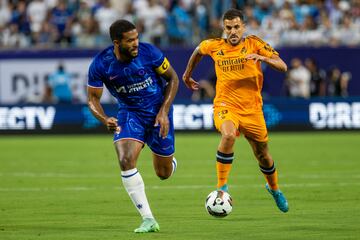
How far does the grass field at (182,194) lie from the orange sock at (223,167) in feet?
1.58

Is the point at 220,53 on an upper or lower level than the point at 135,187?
upper

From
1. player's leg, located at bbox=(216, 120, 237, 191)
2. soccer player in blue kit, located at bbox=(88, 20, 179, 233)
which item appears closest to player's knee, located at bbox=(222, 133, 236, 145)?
player's leg, located at bbox=(216, 120, 237, 191)

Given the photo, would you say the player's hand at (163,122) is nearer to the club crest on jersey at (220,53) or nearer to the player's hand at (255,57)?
the player's hand at (255,57)

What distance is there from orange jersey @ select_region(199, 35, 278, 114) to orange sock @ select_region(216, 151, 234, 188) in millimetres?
718

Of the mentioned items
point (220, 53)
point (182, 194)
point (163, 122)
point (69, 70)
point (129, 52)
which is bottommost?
point (69, 70)

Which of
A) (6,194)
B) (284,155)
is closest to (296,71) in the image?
(284,155)

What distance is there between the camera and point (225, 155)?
11477 mm

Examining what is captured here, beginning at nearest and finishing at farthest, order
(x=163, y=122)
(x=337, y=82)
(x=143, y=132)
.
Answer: (x=163, y=122), (x=143, y=132), (x=337, y=82)

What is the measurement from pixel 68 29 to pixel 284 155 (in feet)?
39.7

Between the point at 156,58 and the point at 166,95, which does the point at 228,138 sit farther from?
the point at 156,58

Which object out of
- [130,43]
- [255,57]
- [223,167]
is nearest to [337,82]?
[223,167]

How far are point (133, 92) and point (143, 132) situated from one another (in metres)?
0.47

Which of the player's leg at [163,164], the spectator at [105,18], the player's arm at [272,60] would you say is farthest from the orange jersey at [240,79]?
the spectator at [105,18]

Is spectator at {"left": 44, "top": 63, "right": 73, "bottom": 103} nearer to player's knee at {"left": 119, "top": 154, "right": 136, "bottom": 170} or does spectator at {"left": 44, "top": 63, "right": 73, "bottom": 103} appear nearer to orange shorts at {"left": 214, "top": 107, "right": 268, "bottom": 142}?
orange shorts at {"left": 214, "top": 107, "right": 268, "bottom": 142}
